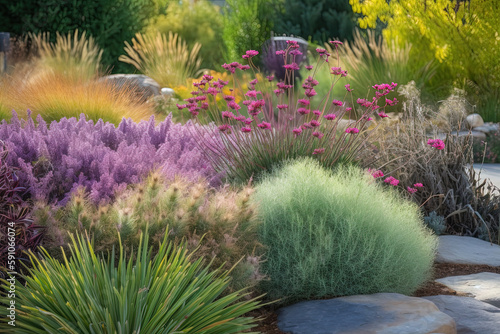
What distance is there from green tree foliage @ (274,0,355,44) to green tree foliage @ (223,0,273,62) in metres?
0.63

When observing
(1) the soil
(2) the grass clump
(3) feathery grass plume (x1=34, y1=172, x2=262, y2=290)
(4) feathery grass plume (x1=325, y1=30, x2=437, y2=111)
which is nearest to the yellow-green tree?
(4) feathery grass plume (x1=325, y1=30, x2=437, y2=111)

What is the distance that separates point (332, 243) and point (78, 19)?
40.5 ft

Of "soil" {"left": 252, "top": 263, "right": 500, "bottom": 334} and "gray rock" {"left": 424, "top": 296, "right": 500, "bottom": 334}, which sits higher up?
"gray rock" {"left": 424, "top": 296, "right": 500, "bottom": 334}

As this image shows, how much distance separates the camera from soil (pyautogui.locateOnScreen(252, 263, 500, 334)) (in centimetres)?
308

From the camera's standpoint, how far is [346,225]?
11.2ft

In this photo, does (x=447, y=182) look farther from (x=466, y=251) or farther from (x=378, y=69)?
(x=378, y=69)

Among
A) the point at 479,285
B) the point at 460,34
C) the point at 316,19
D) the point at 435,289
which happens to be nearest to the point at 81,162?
the point at 435,289

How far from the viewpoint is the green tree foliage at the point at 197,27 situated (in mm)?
16672

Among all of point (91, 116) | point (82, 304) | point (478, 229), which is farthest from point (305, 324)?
point (91, 116)

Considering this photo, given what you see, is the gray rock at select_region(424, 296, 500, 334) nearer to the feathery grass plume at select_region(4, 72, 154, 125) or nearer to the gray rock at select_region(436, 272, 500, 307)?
the gray rock at select_region(436, 272, 500, 307)

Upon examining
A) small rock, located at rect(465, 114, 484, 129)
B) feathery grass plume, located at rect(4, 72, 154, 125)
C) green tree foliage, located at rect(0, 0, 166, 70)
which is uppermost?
green tree foliage, located at rect(0, 0, 166, 70)

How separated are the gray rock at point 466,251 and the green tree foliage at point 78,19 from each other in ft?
35.5

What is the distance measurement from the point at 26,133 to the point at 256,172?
166 centimetres

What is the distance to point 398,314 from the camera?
9.70 feet
